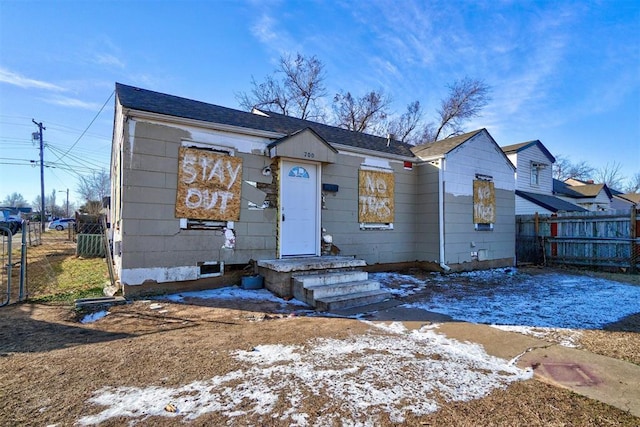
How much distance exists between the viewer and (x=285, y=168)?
702 centimetres

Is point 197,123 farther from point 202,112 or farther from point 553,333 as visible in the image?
point 553,333

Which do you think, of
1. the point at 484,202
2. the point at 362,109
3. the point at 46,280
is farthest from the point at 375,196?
the point at 362,109

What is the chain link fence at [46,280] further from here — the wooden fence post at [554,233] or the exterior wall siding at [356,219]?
the wooden fence post at [554,233]

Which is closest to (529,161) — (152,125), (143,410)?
(152,125)

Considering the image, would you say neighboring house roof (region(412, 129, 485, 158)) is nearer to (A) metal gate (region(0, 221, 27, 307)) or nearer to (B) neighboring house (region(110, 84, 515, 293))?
(B) neighboring house (region(110, 84, 515, 293))

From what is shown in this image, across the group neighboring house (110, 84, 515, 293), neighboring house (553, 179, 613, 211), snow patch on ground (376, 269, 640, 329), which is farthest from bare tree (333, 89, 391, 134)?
snow patch on ground (376, 269, 640, 329)

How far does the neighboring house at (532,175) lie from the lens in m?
16.7

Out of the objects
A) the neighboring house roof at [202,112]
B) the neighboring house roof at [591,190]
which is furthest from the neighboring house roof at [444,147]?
the neighboring house roof at [591,190]

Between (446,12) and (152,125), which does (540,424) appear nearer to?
(152,125)

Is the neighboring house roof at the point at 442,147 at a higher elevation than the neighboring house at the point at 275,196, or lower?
higher

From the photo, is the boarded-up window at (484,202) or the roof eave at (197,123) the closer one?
the roof eave at (197,123)

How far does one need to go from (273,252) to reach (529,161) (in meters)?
17.8

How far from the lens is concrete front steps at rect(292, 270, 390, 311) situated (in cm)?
507

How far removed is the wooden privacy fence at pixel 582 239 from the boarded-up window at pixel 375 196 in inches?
274
